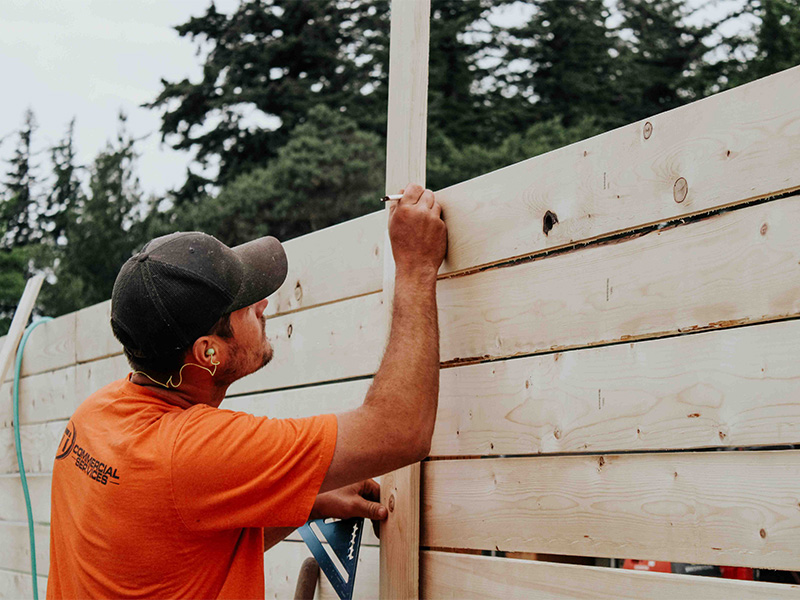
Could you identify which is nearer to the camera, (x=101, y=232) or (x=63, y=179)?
(x=101, y=232)

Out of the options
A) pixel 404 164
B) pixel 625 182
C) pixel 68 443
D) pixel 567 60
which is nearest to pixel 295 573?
pixel 68 443

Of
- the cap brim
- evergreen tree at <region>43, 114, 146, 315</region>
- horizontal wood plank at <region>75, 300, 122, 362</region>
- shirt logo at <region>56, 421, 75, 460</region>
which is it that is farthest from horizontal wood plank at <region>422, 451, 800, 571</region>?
evergreen tree at <region>43, 114, 146, 315</region>

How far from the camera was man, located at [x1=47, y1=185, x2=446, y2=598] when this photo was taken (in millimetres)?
1834

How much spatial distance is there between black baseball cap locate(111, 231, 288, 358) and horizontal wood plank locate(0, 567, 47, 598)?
2.60 meters

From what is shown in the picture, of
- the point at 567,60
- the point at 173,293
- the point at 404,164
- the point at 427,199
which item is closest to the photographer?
the point at 173,293

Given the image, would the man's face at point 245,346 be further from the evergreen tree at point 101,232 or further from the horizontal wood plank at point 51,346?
the evergreen tree at point 101,232

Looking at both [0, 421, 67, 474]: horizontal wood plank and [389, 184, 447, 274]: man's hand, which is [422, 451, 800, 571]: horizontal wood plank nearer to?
[389, 184, 447, 274]: man's hand

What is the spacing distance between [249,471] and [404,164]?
1.00 m

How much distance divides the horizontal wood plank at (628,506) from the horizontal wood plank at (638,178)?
19.7 inches

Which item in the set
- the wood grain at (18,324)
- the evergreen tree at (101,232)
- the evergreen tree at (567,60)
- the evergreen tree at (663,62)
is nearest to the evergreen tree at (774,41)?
the evergreen tree at (663,62)

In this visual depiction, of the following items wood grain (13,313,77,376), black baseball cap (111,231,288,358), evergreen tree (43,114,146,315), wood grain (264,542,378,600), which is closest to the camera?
black baseball cap (111,231,288,358)

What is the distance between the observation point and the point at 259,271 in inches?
84.3

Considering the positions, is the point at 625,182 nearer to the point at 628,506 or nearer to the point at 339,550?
the point at 628,506

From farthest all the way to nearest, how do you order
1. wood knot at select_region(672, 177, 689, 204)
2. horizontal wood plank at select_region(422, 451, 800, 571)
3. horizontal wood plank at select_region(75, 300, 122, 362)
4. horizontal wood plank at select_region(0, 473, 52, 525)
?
horizontal wood plank at select_region(0, 473, 52, 525) < horizontal wood plank at select_region(75, 300, 122, 362) < wood knot at select_region(672, 177, 689, 204) < horizontal wood plank at select_region(422, 451, 800, 571)
